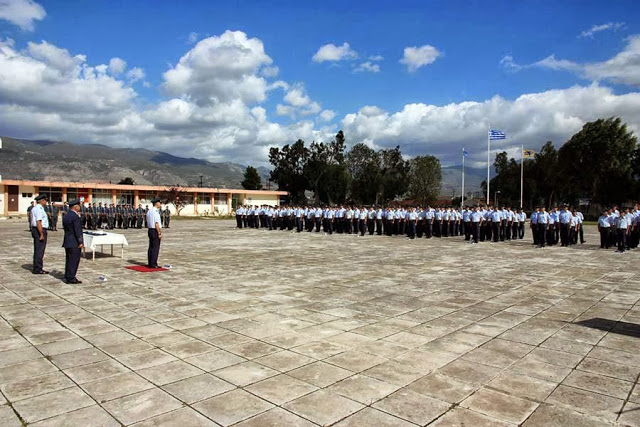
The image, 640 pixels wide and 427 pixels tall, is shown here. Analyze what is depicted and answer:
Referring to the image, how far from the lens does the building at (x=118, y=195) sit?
4297cm

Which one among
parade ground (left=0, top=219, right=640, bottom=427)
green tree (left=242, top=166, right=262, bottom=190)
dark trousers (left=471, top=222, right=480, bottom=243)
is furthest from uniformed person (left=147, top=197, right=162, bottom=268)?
green tree (left=242, top=166, right=262, bottom=190)

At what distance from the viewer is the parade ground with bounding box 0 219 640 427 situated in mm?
3264

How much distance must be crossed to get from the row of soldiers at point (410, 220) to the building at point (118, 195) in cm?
2537

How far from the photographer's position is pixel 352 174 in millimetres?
67875

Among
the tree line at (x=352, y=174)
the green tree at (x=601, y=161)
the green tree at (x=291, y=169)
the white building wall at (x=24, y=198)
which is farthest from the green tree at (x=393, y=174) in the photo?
the white building wall at (x=24, y=198)

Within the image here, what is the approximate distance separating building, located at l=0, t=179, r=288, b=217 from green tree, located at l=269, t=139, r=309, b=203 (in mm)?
2406

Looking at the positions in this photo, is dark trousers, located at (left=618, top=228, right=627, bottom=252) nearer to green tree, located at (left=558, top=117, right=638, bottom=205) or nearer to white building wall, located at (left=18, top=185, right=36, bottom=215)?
green tree, located at (left=558, top=117, right=638, bottom=205)

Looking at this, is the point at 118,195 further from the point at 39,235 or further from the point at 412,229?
the point at 39,235

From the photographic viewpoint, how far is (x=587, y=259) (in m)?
12.8

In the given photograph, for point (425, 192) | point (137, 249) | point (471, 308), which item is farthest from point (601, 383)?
point (425, 192)

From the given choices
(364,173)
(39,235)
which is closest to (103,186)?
(364,173)

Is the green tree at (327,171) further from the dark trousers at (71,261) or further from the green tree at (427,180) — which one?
the dark trousers at (71,261)

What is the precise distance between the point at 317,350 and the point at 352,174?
63890 mm

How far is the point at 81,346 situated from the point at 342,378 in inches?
111
